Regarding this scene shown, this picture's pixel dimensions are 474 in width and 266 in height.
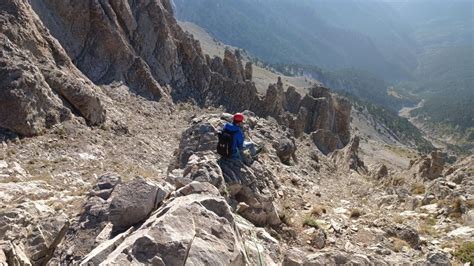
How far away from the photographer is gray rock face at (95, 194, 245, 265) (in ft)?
25.6

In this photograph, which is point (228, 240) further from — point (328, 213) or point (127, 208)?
point (328, 213)

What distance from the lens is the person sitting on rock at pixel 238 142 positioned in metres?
15.7

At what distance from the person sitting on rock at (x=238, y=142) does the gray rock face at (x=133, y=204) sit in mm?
5248

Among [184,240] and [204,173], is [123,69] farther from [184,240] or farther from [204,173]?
[184,240]

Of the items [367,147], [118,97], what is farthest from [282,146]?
[367,147]

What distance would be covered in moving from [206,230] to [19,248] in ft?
15.3

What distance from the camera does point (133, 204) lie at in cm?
1046

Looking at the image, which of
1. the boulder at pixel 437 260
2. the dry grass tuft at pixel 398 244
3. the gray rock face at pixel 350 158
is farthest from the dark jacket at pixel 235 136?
the gray rock face at pixel 350 158

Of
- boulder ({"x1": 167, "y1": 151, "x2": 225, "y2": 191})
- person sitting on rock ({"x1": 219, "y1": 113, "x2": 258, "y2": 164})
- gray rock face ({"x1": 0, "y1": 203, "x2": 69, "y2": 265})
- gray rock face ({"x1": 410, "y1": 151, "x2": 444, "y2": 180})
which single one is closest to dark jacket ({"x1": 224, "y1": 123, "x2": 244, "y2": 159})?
person sitting on rock ({"x1": 219, "y1": 113, "x2": 258, "y2": 164})

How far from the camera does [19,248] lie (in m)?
9.83

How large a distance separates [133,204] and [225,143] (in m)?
5.90

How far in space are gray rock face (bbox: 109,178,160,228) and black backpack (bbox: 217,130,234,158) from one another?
5009 millimetres

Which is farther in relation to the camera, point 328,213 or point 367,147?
point 367,147

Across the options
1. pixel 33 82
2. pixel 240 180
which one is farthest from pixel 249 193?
pixel 33 82
